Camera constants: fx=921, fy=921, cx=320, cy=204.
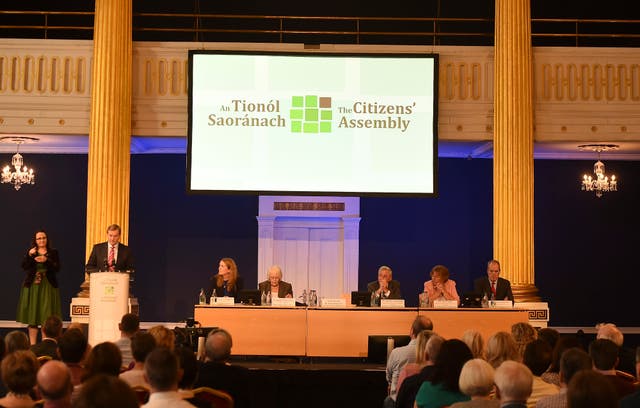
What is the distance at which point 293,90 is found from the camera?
38.3 feet

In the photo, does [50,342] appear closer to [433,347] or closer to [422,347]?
[422,347]

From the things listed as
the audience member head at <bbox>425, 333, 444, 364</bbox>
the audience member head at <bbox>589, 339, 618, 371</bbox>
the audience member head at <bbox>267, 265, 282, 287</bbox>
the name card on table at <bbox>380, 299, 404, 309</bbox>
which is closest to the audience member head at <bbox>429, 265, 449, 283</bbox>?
the name card on table at <bbox>380, 299, 404, 309</bbox>

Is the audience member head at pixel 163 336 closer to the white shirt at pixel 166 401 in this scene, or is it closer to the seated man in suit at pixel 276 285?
the white shirt at pixel 166 401

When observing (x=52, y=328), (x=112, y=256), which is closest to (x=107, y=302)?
(x=112, y=256)

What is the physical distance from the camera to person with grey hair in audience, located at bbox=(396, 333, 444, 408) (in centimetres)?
549

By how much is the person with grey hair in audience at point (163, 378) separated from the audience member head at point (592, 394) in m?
1.59

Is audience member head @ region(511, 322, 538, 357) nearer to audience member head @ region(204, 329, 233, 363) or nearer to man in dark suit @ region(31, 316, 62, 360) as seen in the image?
audience member head @ region(204, 329, 233, 363)

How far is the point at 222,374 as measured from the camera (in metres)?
5.16

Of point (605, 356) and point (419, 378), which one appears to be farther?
point (419, 378)

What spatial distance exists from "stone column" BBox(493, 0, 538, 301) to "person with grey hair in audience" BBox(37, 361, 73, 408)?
8.37m

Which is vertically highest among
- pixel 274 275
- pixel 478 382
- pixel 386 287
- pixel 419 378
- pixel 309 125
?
pixel 309 125

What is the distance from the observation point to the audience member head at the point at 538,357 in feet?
17.0

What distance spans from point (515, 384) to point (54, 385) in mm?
1914

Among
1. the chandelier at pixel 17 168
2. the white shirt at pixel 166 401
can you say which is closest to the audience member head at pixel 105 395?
the white shirt at pixel 166 401
